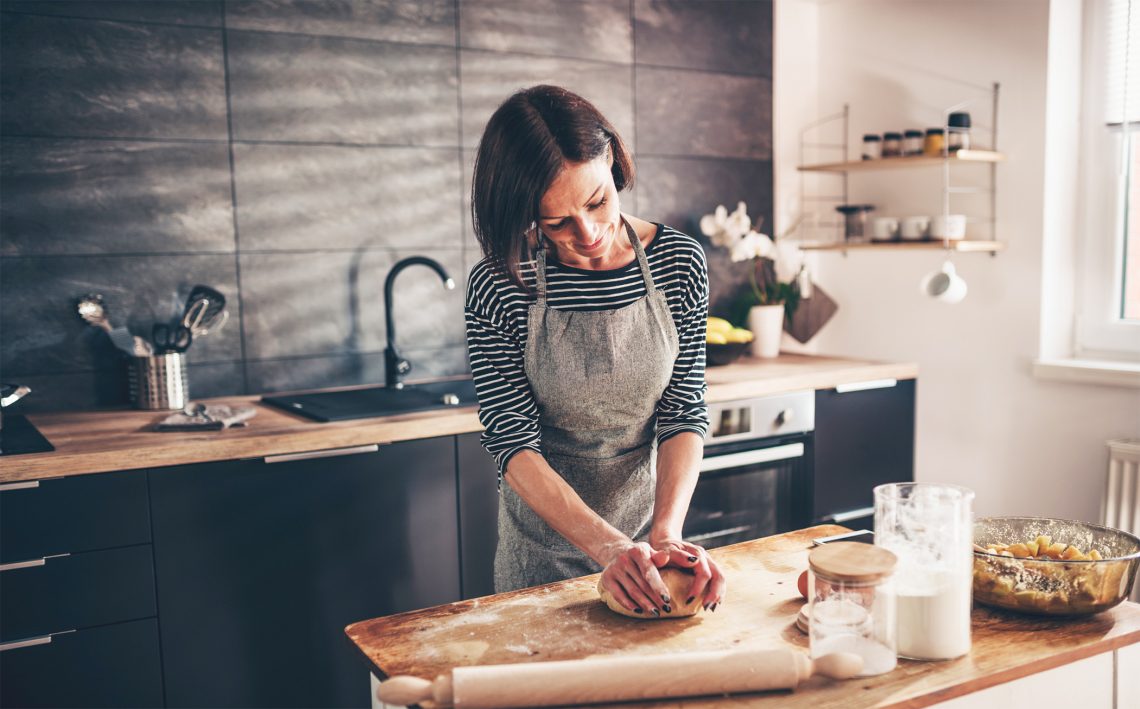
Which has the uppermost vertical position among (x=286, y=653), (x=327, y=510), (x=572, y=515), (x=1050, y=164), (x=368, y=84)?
(x=368, y=84)

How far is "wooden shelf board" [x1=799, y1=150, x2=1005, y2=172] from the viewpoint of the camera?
9.75ft

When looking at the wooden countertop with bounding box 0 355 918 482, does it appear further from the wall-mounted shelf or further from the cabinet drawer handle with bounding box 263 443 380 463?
the wall-mounted shelf

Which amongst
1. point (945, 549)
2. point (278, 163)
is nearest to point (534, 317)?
point (945, 549)

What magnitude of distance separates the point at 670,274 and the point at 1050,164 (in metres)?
1.90

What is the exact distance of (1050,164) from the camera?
298 cm

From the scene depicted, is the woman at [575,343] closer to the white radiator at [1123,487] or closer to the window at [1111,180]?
the white radiator at [1123,487]

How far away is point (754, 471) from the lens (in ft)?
9.67

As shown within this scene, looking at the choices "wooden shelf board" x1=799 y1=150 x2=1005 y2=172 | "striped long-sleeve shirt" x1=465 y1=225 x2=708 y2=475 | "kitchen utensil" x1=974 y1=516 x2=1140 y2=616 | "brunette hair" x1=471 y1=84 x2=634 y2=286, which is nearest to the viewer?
"kitchen utensil" x1=974 y1=516 x2=1140 y2=616

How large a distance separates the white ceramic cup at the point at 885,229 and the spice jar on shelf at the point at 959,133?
13.1 inches

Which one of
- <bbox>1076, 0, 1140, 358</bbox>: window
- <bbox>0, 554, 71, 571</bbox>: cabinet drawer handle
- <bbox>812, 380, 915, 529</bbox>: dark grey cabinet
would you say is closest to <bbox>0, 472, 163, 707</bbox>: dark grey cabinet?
<bbox>0, 554, 71, 571</bbox>: cabinet drawer handle

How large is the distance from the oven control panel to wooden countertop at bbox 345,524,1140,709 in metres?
Answer: 1.43

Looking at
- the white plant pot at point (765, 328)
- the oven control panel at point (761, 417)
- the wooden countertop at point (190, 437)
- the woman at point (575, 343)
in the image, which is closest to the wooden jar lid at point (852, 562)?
the woman at point (575, 343)

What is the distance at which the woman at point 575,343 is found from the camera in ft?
4.75

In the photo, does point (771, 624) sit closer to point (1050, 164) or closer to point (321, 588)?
point (321, 588)
